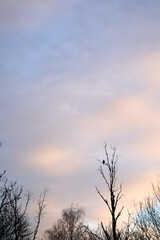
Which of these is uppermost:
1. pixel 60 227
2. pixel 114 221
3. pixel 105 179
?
pixel 60 227

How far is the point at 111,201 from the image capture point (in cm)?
758

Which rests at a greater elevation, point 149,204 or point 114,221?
point 149,204

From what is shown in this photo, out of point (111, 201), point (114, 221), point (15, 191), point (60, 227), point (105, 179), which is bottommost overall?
point (114, 221)

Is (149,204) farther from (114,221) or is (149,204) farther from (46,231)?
(46,231)

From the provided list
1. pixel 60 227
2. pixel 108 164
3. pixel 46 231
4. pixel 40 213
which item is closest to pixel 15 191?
pixel 40 213

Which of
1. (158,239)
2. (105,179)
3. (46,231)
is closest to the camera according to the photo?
(105,179)

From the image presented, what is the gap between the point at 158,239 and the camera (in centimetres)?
1855

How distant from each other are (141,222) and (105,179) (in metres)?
13.9

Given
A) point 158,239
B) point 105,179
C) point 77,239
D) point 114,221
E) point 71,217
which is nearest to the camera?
point 114,221

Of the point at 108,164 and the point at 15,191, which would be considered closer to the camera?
the point at 108,164

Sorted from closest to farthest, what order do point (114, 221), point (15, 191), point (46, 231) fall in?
point (114, 221)
point (15, 191)
point (46, 231)

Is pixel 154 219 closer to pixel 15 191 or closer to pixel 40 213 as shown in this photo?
pixel 40 213

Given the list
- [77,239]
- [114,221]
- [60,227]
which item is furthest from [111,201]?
[60,227]

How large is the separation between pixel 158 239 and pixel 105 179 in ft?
43.5
